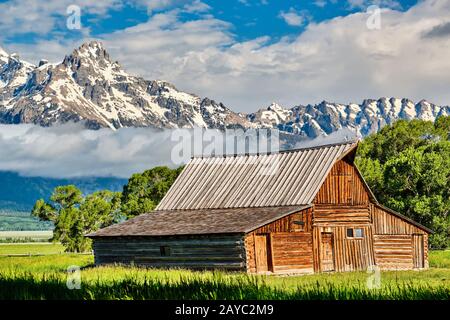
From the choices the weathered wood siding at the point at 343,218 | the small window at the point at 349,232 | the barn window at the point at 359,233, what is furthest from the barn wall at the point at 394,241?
the small window at the point at 349,232

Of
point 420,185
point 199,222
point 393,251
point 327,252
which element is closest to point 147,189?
point 420,185

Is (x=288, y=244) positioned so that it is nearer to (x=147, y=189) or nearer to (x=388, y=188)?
(x=388, y=188)

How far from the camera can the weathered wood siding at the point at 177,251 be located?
40.7 meters

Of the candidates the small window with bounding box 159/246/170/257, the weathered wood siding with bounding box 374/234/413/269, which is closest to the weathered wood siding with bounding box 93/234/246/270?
the small window with bounding box 159/246/170/257

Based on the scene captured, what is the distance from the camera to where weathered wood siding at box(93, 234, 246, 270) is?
134 ft

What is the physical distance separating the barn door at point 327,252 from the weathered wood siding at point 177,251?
18.5 feet

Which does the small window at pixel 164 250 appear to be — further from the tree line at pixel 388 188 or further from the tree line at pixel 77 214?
the tree line at pixel 77 214

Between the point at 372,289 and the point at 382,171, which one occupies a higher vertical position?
the point at 382,171

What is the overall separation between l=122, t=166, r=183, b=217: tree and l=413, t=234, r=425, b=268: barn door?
3381 cm

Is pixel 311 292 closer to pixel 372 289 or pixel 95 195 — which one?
pixel 372 289

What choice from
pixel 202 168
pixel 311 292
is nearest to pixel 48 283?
pixel 311 292

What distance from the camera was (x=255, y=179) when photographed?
48219 millimetres
